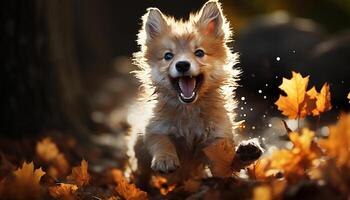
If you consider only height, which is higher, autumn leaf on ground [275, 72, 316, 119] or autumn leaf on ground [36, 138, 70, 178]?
autumn leaf on ground [36, 138, 70, 178]

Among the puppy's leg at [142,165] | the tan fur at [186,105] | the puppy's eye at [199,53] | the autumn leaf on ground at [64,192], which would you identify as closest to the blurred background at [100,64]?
the tan fur at [186,105]

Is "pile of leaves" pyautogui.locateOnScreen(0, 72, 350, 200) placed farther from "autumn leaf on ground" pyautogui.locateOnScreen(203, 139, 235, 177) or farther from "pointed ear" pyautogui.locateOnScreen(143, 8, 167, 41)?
"pointed ear" pyautogui.locateOnScreen(143, 8, 167, 41)

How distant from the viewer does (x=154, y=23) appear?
17.5ft

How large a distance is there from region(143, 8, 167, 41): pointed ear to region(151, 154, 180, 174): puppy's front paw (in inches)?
48.2

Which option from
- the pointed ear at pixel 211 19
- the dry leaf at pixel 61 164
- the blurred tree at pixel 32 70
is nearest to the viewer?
the pointed ear at pixel 211 19

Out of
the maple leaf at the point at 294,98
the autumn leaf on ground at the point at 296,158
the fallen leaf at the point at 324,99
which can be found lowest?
the autumn leaf on ground at the point at 296,158

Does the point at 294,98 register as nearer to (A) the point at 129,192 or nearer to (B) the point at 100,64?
(A) the point at 129,192

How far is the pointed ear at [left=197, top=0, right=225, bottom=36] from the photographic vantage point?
5199 mm

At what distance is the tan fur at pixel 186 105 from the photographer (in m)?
4.95

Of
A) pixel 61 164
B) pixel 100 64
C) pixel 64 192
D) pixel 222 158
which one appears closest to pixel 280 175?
pixel 222 158

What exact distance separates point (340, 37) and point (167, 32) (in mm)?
6020

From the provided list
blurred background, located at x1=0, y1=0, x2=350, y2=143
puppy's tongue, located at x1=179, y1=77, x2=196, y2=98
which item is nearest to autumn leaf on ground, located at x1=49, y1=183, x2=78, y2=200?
puppy's tongue, located at x1=179, y1=77, x2=196, y2=98

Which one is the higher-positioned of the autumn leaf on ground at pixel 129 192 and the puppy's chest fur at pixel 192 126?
the puppy's chest fur at pixel 192 126

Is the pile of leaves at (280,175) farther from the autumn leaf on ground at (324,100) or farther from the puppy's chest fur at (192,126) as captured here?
the puppy's chest fur at (192,126)
